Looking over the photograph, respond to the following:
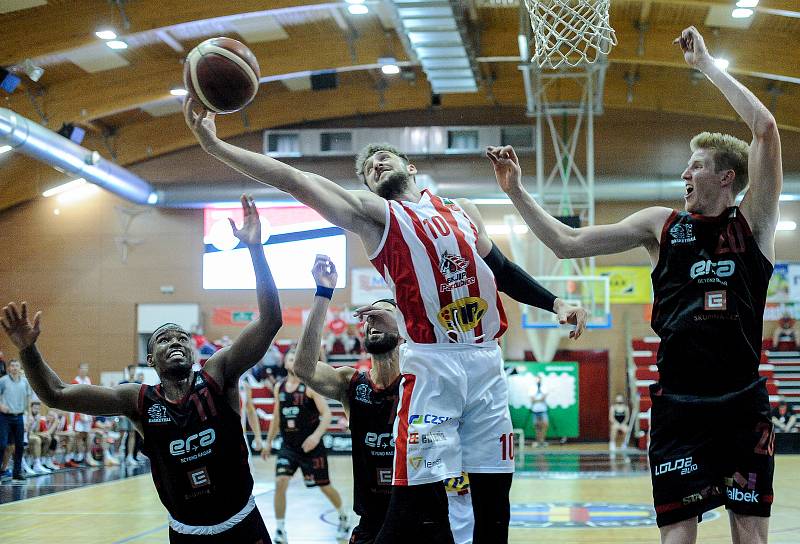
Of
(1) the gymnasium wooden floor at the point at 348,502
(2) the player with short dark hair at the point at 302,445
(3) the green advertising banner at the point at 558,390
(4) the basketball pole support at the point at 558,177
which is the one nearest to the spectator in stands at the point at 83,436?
(1) the gymnasium wooden floor at the point at 348,502

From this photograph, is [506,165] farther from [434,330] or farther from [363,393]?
[363,393]

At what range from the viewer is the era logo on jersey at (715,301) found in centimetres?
386

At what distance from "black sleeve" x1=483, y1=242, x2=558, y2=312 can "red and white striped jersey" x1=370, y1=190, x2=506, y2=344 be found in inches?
9.3

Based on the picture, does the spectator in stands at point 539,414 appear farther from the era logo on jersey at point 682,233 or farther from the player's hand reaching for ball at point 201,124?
the player's hand reaching for ball at point 201,124

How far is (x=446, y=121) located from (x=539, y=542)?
60.4 feet

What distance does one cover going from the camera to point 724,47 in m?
20.0

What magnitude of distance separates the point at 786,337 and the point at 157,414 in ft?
74.1

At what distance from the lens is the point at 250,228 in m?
4.40

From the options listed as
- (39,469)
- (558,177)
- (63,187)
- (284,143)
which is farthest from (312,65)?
(39,469)

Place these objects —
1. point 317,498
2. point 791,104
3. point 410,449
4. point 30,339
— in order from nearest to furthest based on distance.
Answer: point 410,449
point 30,339
point 317,498
point 791,104

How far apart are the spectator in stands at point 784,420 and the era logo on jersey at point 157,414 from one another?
789 inches

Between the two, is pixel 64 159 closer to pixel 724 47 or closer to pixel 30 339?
pixel 724 47

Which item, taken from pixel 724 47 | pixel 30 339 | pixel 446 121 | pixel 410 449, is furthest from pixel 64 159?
pixel 410 449

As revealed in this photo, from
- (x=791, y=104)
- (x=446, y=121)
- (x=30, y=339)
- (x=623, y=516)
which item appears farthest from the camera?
(x=446, y=121)
